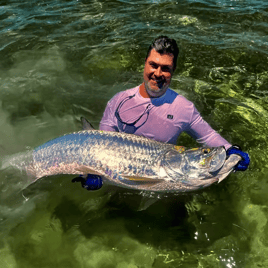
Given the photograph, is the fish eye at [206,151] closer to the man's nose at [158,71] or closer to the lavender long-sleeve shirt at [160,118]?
the lavender long-sleeve shirt at [160,118]

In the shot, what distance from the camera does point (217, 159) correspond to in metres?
3.58

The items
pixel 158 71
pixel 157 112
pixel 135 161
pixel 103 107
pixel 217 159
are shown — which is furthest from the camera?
pixel 103 107

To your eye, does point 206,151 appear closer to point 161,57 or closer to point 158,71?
point 158,71

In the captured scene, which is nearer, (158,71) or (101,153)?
(101,153)

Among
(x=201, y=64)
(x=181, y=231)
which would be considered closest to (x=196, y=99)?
(x=201, y=64)

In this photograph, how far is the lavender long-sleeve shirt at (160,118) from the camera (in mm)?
4250

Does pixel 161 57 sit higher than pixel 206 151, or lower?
higher

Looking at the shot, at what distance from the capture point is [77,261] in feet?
12.7

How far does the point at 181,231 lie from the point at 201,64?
19.0 feet

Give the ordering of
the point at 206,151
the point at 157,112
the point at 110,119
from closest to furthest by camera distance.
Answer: the point at 206,151 < the point at 157,112 < the point at 110,119

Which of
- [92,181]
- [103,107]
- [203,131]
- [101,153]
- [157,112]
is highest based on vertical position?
[157,112]

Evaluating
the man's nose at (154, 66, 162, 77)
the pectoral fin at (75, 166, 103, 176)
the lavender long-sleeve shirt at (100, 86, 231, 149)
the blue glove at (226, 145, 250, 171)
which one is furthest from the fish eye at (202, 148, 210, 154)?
the pectoral fin at (75, 166, 103, 176)

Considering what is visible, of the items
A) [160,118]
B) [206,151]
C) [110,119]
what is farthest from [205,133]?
[110,119]

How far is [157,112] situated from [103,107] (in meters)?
→ 3.14
